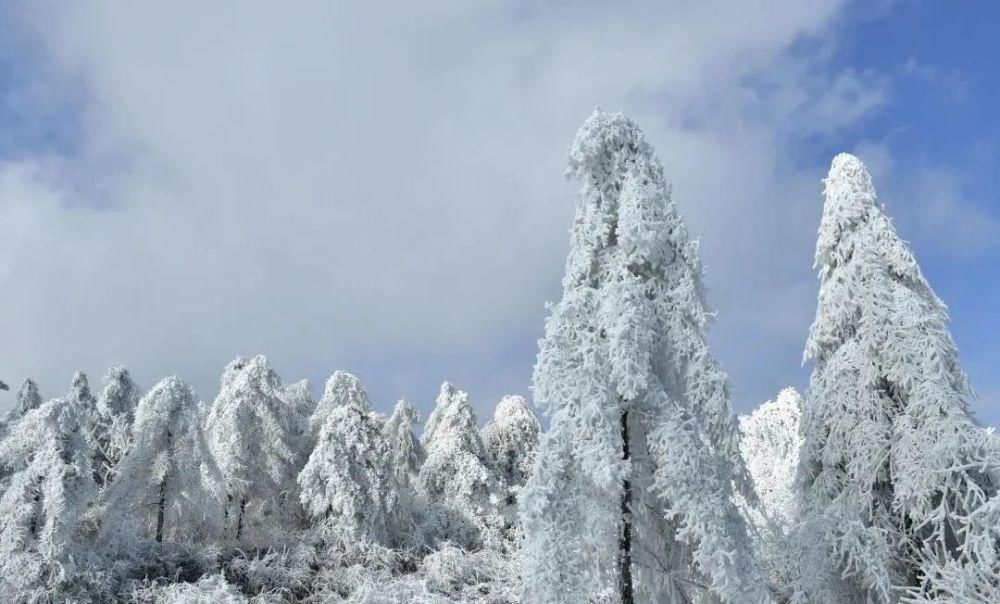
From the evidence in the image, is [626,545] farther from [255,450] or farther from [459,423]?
[459,423]

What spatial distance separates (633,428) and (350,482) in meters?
18.9

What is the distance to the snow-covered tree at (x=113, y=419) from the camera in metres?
33.3

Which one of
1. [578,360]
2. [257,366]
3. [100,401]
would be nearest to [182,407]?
[257,366]

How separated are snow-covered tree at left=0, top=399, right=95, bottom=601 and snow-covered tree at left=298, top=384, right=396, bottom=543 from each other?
9.50 meters

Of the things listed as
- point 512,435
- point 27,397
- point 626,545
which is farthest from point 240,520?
point 626,545

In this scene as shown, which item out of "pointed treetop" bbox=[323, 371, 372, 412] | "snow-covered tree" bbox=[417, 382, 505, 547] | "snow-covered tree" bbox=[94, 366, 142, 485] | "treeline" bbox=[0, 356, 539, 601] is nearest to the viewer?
"treeline" bbox=[0, 356, 539, 601]

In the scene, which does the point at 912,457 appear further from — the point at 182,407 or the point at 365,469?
the point at 182,407

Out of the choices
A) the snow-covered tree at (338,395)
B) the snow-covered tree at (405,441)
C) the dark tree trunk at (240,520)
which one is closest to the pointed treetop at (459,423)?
the snow-covered tree at (405,441)

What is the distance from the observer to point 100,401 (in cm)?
3522

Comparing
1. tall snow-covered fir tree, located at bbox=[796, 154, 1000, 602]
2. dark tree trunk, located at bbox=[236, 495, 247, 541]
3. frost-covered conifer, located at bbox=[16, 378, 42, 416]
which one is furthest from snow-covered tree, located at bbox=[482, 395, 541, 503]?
tall snow-covered fir tree, located at bbox=[796, 154, 1000, 602]

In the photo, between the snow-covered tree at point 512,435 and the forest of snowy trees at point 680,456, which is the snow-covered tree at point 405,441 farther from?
the forest of snowy trees at point 680,456

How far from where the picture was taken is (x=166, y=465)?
2548 cm

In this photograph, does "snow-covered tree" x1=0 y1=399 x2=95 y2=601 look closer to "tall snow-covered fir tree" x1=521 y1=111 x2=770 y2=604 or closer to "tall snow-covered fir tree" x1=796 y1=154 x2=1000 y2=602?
"tall snow-covered fir tree" x1=521 y1=111 x2=770 y2=604

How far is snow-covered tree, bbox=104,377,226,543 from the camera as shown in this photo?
2533 cm
